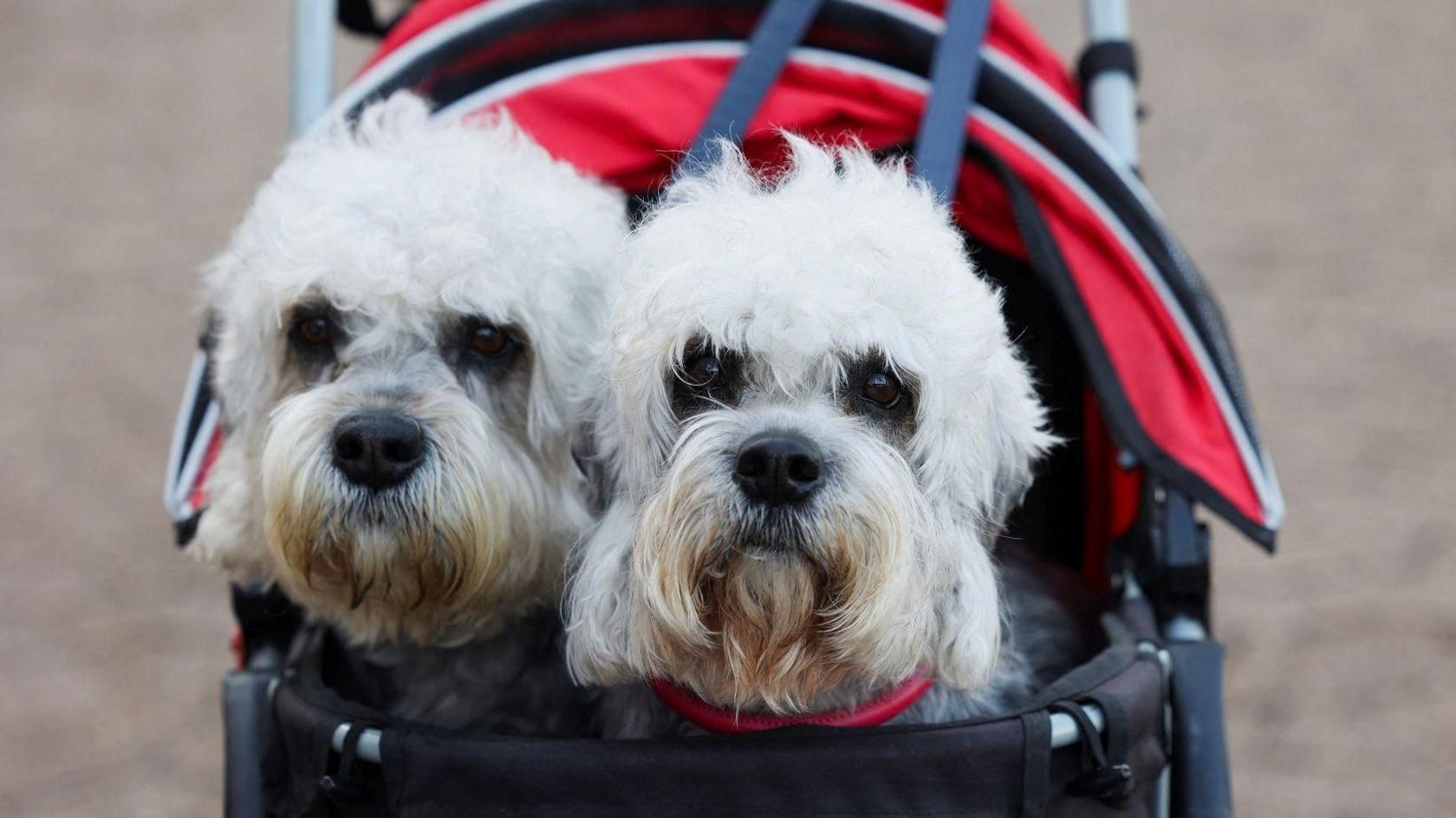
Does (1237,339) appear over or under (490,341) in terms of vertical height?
over

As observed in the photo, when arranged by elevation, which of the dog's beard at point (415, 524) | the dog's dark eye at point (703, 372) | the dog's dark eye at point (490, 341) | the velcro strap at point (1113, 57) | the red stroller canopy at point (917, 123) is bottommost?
the dog's beard at point (415, 524)

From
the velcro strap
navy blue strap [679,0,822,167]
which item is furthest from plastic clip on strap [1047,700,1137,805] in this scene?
the velcro strap

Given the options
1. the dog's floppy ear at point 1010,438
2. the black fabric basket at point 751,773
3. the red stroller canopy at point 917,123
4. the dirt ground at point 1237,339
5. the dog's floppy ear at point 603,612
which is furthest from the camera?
the dirt ground at point 1237,339

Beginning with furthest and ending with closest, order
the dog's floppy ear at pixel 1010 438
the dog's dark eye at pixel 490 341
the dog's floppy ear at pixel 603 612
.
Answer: the dog's dark eye at pixel 490 341, the dog's floppy ear at pixel 1010 438, the dog's floppy ear at pixel 603 612

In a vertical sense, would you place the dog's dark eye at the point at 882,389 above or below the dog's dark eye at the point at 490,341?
below

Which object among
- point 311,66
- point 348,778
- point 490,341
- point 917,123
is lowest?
point 348,778

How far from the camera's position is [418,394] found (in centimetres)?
204

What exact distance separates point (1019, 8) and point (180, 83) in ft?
17.8

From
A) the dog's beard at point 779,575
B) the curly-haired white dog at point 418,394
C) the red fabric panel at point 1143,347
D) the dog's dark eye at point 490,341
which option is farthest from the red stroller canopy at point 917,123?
the dog's beard at point 779,575

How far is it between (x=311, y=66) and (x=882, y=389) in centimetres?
136

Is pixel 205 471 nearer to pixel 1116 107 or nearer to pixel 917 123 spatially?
pixel 917 123

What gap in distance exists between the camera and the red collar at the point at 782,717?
1.88m

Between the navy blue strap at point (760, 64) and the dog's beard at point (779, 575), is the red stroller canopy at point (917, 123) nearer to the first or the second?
the navy blue strap at point (760, 64)

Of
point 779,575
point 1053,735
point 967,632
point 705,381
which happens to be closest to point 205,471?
point 705,381
